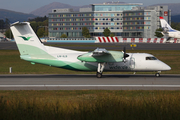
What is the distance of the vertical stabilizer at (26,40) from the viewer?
82.3 feet

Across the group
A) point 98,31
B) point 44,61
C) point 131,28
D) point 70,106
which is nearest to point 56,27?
point 98,31

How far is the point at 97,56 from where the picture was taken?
24.6 m

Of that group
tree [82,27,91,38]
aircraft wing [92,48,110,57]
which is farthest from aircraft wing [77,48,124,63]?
tree [82,27,91,38]

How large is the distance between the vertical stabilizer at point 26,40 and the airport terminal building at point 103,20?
5564 inches

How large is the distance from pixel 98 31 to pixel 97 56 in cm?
14796

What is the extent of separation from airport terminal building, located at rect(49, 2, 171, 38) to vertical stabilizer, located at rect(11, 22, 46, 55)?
141 m

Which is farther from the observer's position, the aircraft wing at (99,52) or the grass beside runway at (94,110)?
the aircraft wing at (99,52)

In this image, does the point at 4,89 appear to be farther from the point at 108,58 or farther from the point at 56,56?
the point at 108,58

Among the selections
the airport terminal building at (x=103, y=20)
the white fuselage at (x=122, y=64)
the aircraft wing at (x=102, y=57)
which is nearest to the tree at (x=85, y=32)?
the airport terminal building at (x=103, y=20)

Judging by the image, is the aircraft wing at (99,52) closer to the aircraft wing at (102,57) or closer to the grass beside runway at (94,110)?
the aircraft wing at (102,57)

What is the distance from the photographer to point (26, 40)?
25.3 m

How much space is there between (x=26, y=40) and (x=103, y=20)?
14814 cm

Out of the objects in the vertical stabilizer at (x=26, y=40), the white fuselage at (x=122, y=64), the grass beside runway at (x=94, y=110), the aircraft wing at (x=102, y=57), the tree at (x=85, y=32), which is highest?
the tree at (x=85, y=32)

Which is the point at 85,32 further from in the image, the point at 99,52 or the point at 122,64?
the point at 99,52
